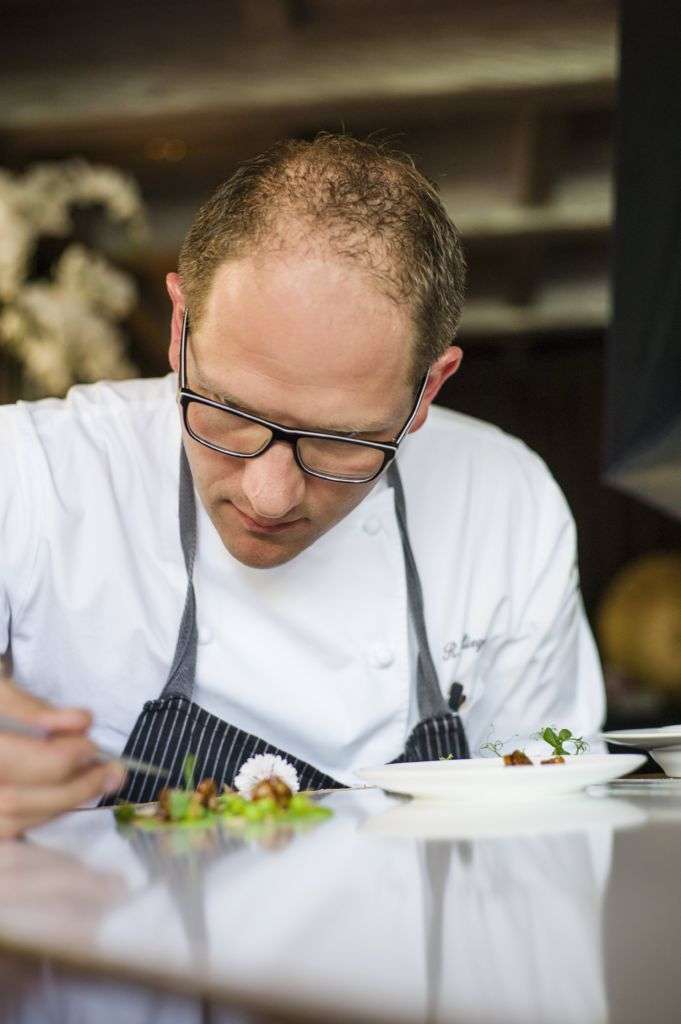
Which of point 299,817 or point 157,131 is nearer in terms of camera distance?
point 299,817

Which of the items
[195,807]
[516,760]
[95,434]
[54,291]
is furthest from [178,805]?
[54,291]

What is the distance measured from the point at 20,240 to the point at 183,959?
10.5 feet

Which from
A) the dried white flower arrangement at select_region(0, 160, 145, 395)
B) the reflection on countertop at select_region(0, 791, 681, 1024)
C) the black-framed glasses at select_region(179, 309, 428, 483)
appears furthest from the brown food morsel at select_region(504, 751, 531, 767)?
the dried white flower arrangement at select_region(0, 160, 145, 395)

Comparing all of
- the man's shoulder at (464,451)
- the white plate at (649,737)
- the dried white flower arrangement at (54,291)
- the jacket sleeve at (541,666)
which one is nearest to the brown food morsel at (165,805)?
the white plate at (649,737)

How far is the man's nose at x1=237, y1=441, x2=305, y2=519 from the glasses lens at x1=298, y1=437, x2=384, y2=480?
0.03 m

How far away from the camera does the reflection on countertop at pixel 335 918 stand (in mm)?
496

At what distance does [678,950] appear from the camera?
58 centimetres

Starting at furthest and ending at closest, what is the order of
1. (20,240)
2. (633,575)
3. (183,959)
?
(633,575) → (20,240) → (183,959)

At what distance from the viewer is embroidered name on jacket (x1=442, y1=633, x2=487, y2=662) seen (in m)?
1.83

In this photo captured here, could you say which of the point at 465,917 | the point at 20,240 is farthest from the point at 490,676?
the point at 20,240

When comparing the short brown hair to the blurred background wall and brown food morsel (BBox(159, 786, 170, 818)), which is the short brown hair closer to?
brown food morsel (BBox(159, 786, 170, 818))

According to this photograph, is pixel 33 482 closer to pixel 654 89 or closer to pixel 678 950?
pixel 654 89

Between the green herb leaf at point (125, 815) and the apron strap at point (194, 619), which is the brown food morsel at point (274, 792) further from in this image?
the apron strap at point (194, 619)

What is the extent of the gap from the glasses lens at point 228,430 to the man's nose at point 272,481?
15mm
